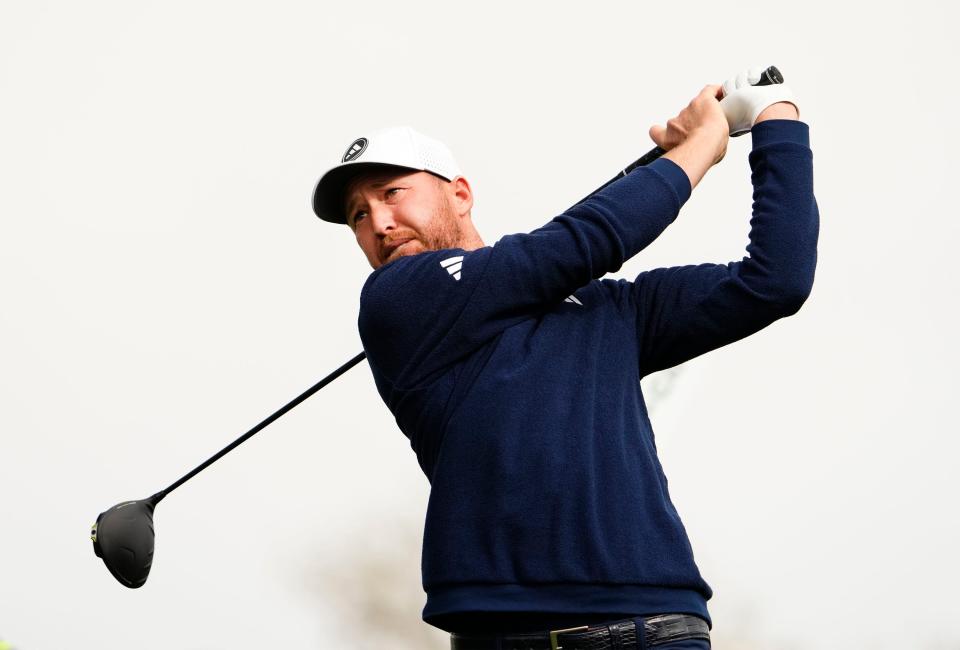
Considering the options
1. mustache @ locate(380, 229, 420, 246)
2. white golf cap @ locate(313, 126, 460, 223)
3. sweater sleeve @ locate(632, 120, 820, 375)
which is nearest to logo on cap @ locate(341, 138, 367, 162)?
white golf cap @ locate(313, 126, 460, 223)

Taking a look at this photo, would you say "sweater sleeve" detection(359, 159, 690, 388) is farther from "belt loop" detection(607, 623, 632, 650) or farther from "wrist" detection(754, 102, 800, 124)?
"belt loop" detection(607, 623, 632, 650)

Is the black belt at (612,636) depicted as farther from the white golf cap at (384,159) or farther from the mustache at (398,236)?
the white golf cap at (384,159)

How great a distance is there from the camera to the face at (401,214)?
1959 mm

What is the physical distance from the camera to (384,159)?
1978 mm

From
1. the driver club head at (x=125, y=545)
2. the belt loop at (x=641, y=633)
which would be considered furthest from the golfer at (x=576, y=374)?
the driver club head at (x=125, y=545)

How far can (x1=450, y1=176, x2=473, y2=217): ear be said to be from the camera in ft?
6.86

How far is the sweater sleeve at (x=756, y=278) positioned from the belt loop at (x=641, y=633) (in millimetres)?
435

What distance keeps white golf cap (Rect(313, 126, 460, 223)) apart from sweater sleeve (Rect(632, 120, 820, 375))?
459mm

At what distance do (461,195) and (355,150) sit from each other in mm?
217

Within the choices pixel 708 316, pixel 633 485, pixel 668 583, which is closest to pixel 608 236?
pixel 708 316

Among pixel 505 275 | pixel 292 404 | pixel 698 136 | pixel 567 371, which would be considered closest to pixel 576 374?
pixel 567 371

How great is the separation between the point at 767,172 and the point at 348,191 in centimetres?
73

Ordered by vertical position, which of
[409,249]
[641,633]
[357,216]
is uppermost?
[357,216]

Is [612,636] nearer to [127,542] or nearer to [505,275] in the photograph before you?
[505,275]
